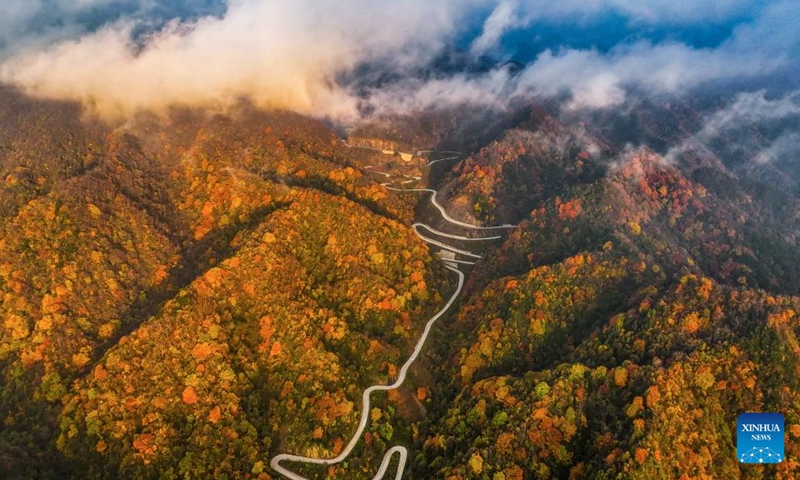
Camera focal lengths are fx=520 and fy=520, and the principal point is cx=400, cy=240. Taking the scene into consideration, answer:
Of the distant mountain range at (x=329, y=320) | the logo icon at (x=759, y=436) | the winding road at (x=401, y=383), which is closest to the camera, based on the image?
the logo icon at (x=759, y=436)

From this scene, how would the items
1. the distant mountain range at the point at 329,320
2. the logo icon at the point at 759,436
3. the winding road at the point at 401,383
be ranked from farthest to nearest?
the winding road at the point at 401,383
the distant mountain range at the point at 329,320
the logo icon at the point at 759,436

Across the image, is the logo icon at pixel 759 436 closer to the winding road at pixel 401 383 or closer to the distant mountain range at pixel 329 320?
the distant mountain range at pixel 329 320

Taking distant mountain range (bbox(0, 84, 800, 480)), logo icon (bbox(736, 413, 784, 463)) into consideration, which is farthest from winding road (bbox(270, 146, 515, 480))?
logo icon (bbox(736, 413, 784, 463))

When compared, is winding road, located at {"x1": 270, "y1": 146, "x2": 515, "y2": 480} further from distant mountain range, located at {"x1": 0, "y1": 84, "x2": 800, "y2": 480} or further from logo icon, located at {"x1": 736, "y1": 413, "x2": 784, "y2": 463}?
logo icon, located at {"x1": 736, "y1": 413, "x2": 784, "y2": 463}

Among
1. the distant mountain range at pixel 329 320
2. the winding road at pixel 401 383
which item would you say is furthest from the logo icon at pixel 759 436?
the winding road at pixel 401 383

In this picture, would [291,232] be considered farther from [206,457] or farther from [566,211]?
[566,211]

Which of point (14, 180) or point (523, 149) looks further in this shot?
point (523, 149)

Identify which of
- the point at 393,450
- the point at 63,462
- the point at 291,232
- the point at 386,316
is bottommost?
the point at 393,450

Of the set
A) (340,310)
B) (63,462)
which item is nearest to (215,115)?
(340,310)

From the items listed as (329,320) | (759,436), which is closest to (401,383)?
(329,320)
